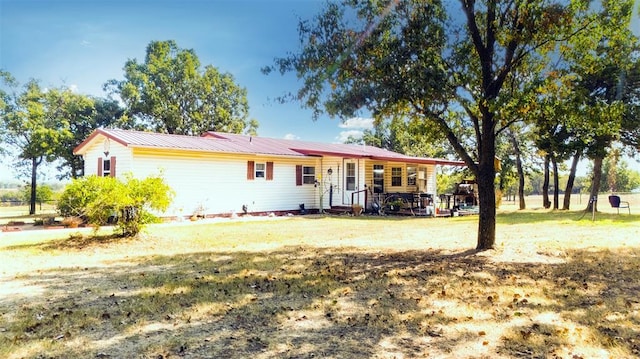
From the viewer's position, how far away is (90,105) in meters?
23.8

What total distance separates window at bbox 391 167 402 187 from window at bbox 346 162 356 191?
124 inches

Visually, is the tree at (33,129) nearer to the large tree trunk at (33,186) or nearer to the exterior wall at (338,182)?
the large tree trunk at (33,186)

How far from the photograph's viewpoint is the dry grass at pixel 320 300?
130 inches

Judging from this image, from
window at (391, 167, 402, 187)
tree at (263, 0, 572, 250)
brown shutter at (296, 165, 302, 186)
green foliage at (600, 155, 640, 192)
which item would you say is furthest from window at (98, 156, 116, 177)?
green foliage at (600, 155, 640, 192)

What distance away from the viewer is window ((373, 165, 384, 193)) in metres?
20.3

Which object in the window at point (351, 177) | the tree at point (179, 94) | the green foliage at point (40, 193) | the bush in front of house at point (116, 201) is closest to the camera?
the bush in front of house at point (116, 201)

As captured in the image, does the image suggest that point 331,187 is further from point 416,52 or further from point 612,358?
point 612,358

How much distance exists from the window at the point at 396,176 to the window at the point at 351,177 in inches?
124

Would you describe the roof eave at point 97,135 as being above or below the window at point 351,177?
above

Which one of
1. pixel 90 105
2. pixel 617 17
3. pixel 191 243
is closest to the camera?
pixel 617 17

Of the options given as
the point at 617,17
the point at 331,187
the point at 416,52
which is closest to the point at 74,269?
the point at 416,52

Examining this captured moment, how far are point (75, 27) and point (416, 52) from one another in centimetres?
1092

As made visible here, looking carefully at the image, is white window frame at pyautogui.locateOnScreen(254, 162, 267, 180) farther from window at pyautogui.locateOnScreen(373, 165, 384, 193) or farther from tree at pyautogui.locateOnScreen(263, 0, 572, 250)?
tree at pyautogui.locateOnScreen(263, 0, 572, 250)

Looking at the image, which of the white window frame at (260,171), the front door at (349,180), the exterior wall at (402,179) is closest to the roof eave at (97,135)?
the white window frame at (260,171)
